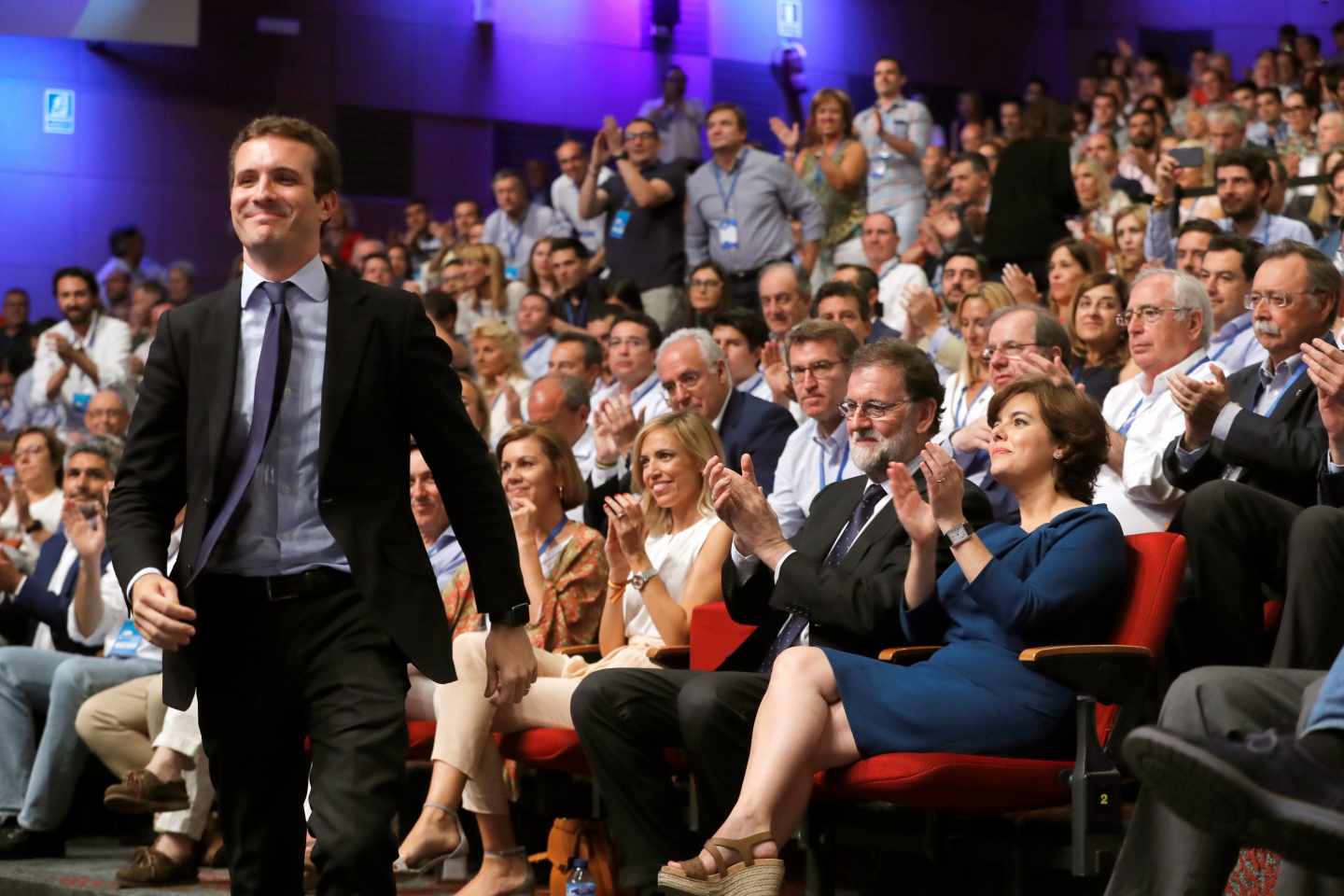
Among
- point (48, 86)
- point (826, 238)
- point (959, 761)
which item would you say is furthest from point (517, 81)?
point (959, 761)

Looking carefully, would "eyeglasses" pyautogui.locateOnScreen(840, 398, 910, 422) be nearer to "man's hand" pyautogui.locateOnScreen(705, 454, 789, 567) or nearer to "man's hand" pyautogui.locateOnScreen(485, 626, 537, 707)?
"man's hand" pyautogui.locateOnScreen(705, 454, 789, 567)

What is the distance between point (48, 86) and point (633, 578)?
999 cm

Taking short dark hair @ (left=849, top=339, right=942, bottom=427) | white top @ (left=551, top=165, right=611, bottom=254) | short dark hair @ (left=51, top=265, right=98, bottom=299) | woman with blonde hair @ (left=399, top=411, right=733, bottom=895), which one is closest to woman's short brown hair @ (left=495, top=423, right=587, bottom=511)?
woman with blonde hair @ (left=399, top=411, right=733, bottom=895)

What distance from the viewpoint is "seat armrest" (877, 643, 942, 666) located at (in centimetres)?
356

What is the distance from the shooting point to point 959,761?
3.20 m

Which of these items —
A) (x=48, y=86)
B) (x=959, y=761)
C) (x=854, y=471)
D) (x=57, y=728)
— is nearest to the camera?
(x=959, y=761)

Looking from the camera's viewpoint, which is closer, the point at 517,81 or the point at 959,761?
the point at 959,761

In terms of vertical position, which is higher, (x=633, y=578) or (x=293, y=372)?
(x=293, y=372)

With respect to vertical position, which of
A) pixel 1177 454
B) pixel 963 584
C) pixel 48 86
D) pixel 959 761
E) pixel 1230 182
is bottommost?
pixel 959 761

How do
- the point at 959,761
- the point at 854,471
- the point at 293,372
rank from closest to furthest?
the point at 293,372, the point at 959,761, the point at 854,471

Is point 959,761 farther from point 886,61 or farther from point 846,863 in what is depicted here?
point 886,61

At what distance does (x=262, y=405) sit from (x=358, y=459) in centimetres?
16

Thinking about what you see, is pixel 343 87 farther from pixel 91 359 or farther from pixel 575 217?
pixel 91 359

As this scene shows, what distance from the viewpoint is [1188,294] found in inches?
180
